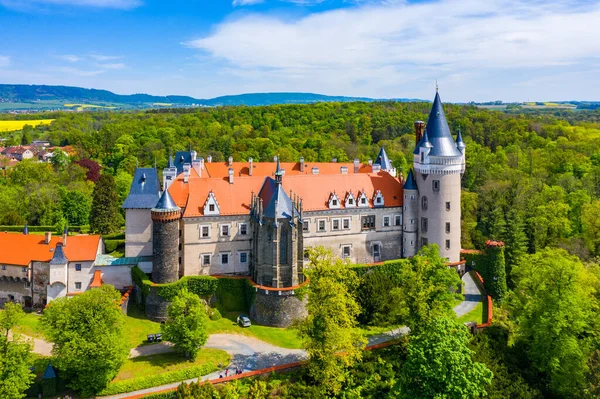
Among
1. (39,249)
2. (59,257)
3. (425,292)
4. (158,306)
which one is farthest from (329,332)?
(39,249)

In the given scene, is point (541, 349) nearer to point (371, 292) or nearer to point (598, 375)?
point (598, 375)

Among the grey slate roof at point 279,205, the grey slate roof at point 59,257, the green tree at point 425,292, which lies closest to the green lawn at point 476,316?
the green tree at point 425,292

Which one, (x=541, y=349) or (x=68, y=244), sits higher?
(x=68, y=244)

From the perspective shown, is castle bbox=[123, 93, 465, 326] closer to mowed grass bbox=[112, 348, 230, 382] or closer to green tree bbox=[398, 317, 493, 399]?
mowed grass bbox=[112, 348, 230, 382]

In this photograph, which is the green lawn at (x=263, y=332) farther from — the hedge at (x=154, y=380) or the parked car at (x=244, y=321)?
the hedge at (x=154, y=380)

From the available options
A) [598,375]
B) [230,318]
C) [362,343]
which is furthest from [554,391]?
[230,318]

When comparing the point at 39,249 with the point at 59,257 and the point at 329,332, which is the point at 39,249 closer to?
the point at 59,257
